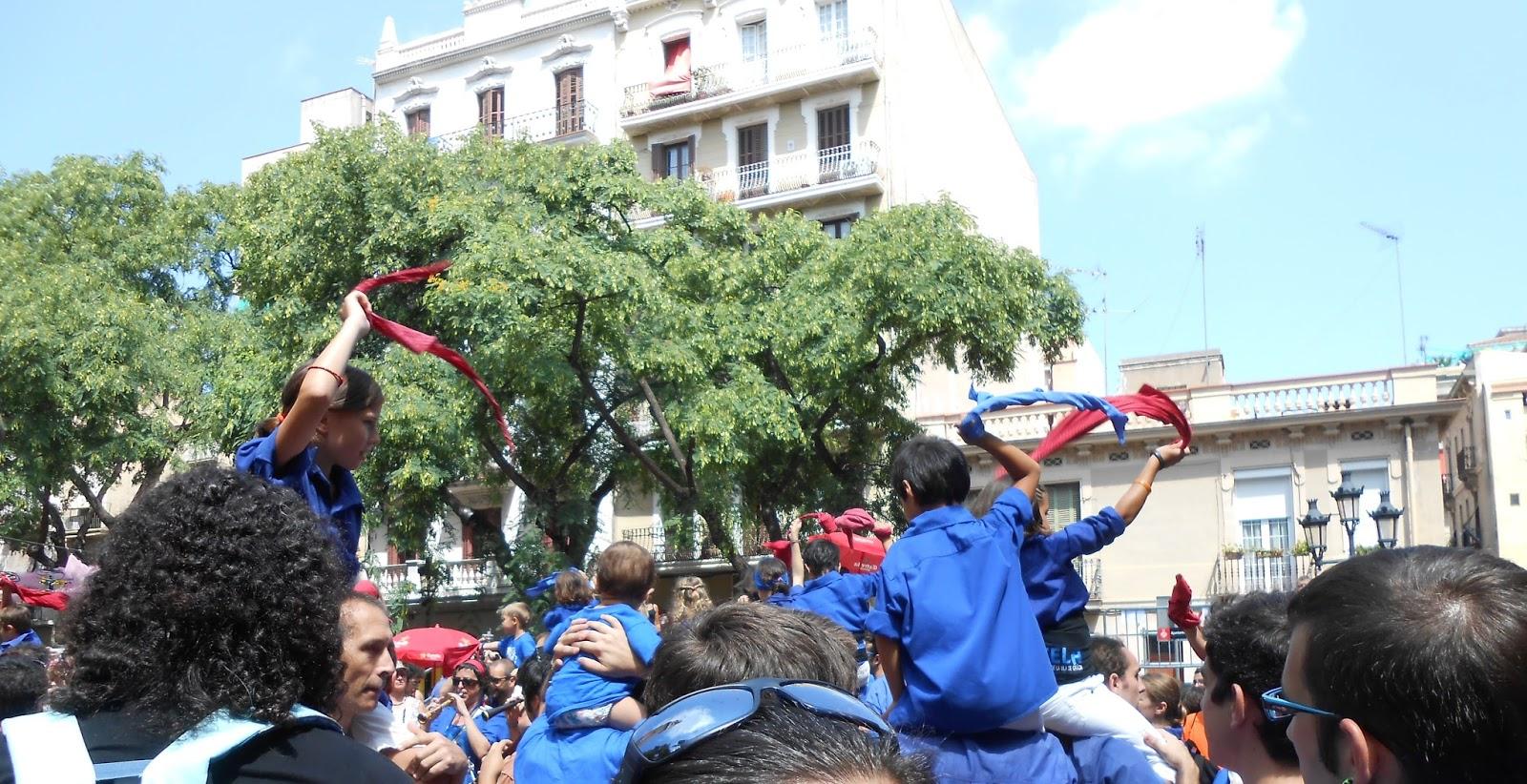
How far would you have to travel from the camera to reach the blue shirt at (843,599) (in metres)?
5.62

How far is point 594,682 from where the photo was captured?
4.68 m

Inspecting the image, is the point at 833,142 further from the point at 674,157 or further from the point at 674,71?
the point at 674,71

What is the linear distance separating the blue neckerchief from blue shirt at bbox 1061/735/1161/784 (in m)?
1.11

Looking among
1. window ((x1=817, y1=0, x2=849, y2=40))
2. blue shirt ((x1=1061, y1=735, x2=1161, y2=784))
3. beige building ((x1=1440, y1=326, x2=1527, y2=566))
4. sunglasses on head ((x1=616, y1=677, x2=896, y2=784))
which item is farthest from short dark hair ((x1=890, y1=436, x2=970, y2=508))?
window ((x1=817, y1=0, x2=849, y2=40))

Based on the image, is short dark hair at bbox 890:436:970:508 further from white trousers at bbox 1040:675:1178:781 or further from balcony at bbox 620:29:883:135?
balcony at bbox 620:29:883:135

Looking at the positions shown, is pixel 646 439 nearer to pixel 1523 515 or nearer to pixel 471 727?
pixel 471 727

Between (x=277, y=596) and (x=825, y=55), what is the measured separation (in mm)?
32689

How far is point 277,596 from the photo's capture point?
2.33 m

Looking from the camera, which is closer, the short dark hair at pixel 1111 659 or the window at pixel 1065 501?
the short dark hair at pixel 1111 659

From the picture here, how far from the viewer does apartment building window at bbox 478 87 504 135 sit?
3759 cm

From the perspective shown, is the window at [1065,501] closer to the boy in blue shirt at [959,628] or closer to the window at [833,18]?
the window at [833,18]

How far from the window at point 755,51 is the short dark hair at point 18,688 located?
1216 inches

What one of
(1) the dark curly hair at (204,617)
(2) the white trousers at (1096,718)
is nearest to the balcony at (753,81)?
(2) the white trousers at (1096,718)

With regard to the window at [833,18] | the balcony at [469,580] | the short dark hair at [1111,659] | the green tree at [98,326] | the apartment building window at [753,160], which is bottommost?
the balcony at [469,580]
